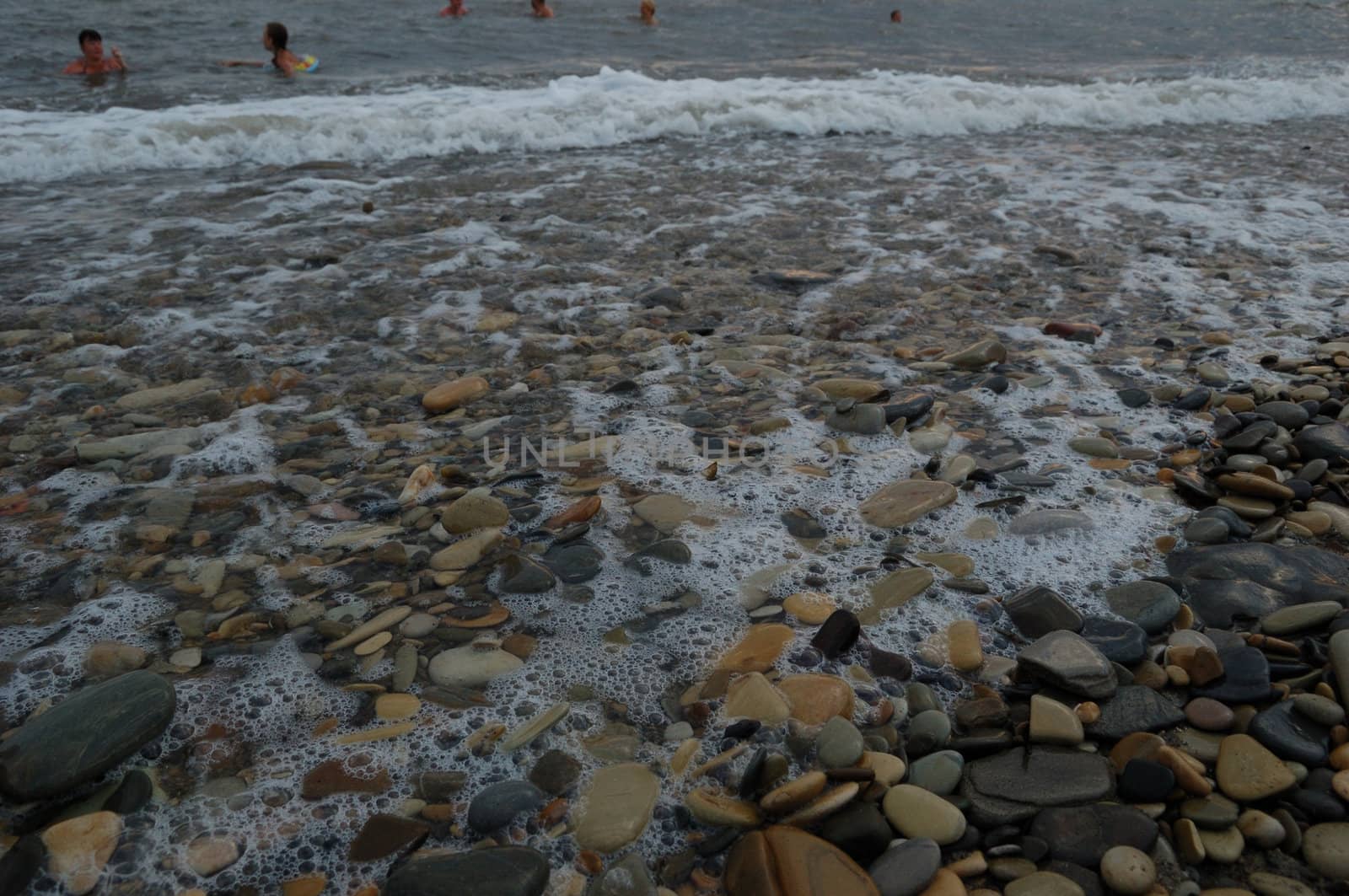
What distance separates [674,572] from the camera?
2100mm

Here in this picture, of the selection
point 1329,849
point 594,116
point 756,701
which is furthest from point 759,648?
point 594,116

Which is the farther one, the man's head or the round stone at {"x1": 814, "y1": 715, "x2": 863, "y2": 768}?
the man's head

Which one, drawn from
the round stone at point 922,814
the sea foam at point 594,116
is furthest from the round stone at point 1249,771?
the sea foam at point 594,116

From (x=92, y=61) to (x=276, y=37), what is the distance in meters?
1.88

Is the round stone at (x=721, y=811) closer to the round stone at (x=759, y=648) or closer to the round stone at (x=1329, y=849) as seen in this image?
the round stone at (x=759, y=648)

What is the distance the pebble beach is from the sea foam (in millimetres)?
2672

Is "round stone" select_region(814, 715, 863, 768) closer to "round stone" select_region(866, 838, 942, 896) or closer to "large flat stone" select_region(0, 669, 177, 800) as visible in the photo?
"round stone" select_region(866, 838, 942, 896)

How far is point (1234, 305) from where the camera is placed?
3.71 meters

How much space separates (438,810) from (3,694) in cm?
95

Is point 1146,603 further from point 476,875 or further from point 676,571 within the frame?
point 476,875

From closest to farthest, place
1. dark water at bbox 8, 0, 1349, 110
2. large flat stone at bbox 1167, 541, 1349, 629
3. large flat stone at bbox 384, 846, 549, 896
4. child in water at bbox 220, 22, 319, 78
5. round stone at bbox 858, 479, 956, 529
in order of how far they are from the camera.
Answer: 1. large flat stone at bbox 384, 846, 549, 896
2. large flat stone at bbox 1167, 541, 1349, 629
3. round stone at bbox 858, 479, 956, 529
4. dark water at bbox 8, 0, 1349, 110
5. child in water at bbox 220, 22, 319, 78

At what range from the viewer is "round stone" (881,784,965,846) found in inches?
55.1

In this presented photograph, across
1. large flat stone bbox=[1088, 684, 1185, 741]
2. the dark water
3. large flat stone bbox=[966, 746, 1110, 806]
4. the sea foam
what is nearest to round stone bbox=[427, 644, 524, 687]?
large flat stone bbox=[966, 746, 1110, 806]

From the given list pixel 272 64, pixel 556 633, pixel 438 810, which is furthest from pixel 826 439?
pixel 272 64
